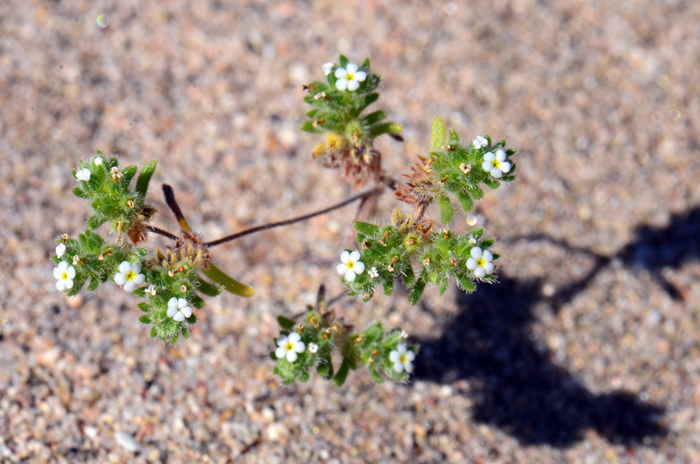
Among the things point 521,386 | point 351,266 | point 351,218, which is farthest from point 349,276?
point 521,386

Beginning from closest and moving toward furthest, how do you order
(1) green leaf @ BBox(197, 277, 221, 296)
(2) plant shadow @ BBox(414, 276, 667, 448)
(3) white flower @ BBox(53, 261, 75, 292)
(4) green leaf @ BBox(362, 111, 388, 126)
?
(3) white flower @ BBox(53, 261, 75, 292), (1) green leaf @ BBox(197, 277, 221, 296), (4) green leaf @ BBox(362, 111, 388, 126), (2) plant shadow @ BBox(414, 276, 667, 448)

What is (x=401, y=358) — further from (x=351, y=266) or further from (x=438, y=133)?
(x=438, y=133)

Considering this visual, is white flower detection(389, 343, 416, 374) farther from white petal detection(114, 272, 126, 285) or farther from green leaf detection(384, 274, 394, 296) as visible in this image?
white petal detection(114, 272, 126, 285)

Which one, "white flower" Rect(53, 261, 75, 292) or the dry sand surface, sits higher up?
the dry sand surface

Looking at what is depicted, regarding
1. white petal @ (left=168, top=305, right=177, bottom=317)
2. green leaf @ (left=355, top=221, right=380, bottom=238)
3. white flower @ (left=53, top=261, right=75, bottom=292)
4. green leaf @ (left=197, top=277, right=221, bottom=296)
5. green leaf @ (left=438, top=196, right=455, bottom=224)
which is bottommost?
white petal @ (left=168, top=305, right=177, bottom=317)

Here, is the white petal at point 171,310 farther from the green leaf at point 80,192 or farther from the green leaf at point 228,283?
the green leaf at point 80,192

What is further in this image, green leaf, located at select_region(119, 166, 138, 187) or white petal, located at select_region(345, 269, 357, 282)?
green leaf, located at select_region(119, 166, 138, 187)

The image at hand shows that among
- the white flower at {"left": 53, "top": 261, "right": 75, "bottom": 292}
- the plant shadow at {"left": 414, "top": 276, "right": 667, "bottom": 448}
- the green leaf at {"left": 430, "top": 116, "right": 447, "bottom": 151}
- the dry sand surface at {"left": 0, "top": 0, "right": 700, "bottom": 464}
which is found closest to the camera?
the white flower at {"left": 53, "top": 261, "right": 75, "bottom": 292}

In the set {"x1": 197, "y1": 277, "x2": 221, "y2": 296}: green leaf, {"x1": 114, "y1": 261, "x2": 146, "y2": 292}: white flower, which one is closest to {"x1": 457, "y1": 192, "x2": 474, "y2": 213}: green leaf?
{"x1": 197, "y1": 277, "x2": 221, "y2": 296}: green leaf

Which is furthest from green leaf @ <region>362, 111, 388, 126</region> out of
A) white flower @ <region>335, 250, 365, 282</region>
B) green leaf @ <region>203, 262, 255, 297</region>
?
green leaf @ <region>203, 262, 255, 297</region>
